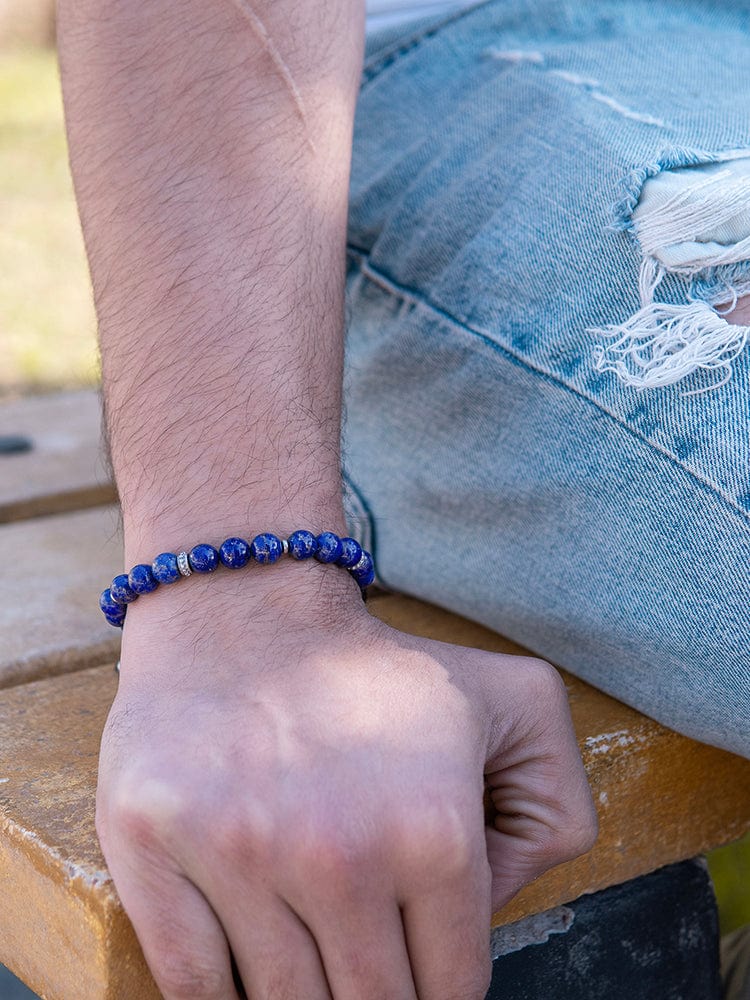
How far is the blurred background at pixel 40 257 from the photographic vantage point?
1614 mm

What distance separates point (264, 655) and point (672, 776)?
1.51 ft

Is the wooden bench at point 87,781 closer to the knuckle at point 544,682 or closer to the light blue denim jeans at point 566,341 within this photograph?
the light blue denim jeans at point 566,341

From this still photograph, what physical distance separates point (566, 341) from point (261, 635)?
40cm

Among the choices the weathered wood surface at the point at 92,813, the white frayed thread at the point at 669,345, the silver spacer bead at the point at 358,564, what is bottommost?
the weathered wood surface at the point at 92,813

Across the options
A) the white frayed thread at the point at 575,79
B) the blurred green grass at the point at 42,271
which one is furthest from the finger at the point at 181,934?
the white frayed thread at the point at 575,79

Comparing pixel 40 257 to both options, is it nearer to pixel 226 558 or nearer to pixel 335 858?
pixel 226 558

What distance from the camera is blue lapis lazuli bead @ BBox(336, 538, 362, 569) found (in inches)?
33.7

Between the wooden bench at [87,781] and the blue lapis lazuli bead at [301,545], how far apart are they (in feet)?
0.81

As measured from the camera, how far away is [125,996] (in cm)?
73

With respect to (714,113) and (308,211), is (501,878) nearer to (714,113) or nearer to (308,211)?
(308,211)

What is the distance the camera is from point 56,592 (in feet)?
4.31

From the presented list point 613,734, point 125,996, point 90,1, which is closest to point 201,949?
point 125,996

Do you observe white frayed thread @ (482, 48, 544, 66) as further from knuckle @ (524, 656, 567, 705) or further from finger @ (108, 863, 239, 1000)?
finger @ (108, 863, 239, 1000)

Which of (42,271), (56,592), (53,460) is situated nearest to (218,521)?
(56,592)
